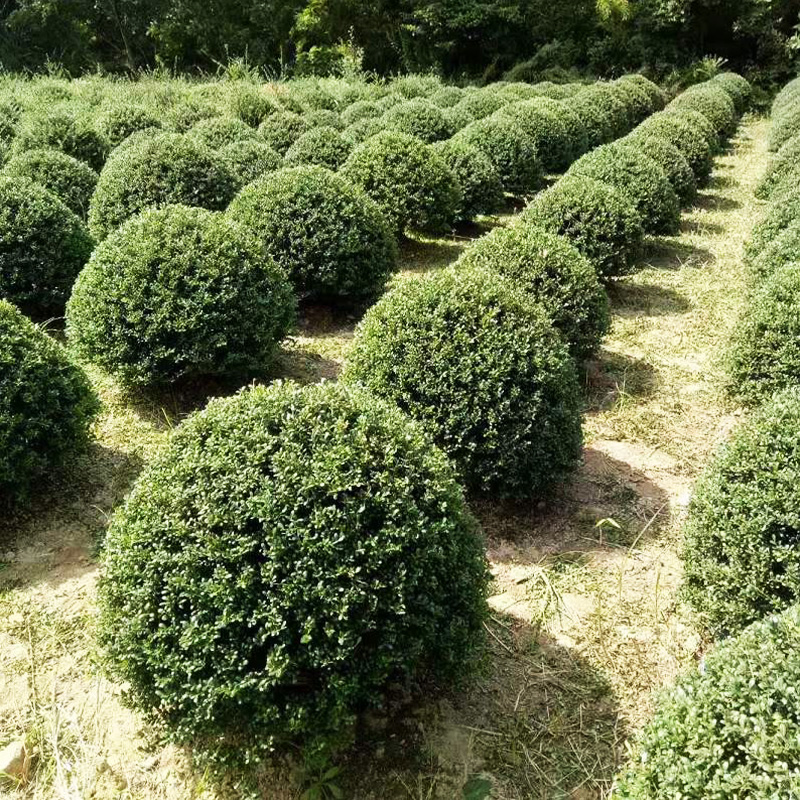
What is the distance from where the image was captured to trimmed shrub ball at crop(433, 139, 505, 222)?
9.88 meters

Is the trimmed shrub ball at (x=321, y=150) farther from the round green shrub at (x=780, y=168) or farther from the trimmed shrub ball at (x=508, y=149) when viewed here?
the round green shrub at (x=780, y=168)

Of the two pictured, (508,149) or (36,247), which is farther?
(508,149)

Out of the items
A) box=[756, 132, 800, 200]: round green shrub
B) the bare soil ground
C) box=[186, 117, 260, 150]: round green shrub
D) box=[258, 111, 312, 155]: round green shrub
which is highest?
box=[186, 117, 260, 150]: round green shrub

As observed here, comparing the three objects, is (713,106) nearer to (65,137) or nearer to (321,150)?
(321,150)

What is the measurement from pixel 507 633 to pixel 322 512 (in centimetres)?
141

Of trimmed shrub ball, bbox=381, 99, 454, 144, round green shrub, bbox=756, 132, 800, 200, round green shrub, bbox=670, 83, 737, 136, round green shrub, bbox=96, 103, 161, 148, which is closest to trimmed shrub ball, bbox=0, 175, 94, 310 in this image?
round green shrub, bbox=96, 103, 161, 148

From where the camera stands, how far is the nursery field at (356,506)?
262 centimetres

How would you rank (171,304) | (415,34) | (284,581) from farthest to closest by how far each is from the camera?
(415,34), (171,304), (284,581)

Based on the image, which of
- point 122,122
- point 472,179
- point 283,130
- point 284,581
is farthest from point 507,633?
point 122,122

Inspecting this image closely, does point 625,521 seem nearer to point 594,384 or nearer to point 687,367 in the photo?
point 594,384

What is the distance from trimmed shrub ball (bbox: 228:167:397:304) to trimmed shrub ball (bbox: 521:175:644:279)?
1631mm

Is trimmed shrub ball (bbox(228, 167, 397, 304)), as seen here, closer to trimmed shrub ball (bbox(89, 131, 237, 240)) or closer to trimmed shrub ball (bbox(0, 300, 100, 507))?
trimmed shrub ball (bbox(89, 131, 237, 240))

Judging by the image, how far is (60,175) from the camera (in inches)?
344

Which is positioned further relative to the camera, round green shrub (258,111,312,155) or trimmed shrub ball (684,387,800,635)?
round green shrub (258,111,312,155)
